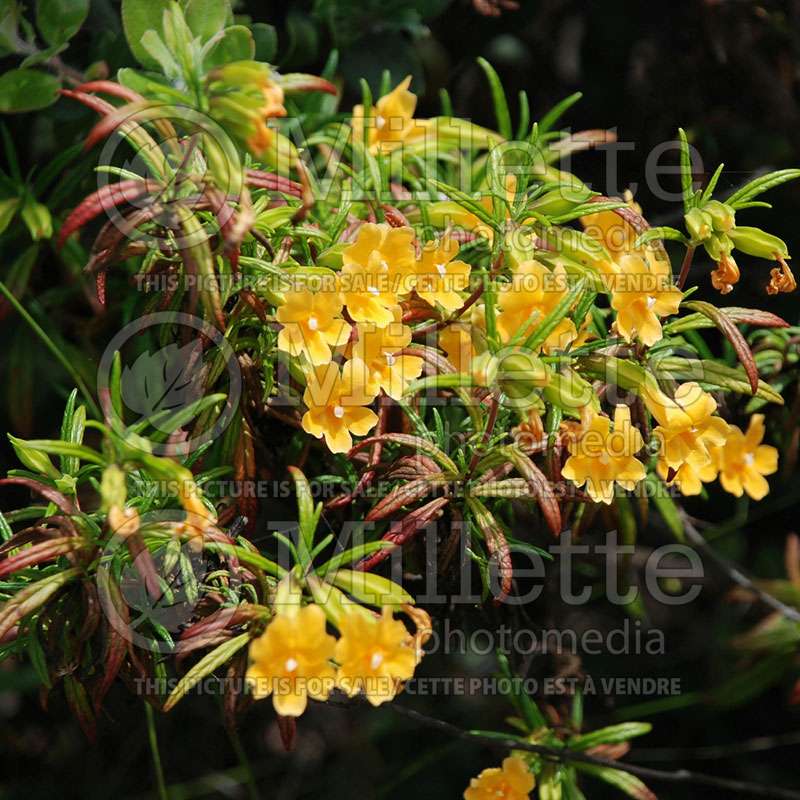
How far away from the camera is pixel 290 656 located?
2.82 feet

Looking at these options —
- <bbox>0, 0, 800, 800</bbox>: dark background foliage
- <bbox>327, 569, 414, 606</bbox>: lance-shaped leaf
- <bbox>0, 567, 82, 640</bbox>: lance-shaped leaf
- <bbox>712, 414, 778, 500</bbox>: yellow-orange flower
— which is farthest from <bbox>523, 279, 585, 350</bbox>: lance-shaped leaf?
<bbox>0, 0, 800, 800</bbox>: dark background foliage

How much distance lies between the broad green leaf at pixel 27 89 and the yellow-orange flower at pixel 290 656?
34.2 inches

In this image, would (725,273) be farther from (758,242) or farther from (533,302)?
(533,302)

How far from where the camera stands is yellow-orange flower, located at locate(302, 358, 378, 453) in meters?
1.01

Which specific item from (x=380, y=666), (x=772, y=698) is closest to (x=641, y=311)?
(x=380, y=666)

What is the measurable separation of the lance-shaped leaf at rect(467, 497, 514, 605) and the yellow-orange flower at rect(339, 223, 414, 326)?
26cm

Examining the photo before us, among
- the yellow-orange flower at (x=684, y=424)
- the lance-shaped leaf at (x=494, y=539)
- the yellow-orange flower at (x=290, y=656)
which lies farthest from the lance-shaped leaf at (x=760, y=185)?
the yellow-orange flower at (x=290, y=656)

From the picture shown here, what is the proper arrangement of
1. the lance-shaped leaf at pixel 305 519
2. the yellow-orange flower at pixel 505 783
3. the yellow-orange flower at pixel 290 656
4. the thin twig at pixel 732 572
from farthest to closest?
the thin twig at pixel 732 572
the yellow-orange flower at pixel 505 783
the lance-shaped leaf at pixel 305 519
the yellow-orange flower at pixel 290 656

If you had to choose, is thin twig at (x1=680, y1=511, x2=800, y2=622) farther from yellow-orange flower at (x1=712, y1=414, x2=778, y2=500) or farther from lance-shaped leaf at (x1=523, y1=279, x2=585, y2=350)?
lance-shaped leaf at (x1=523, y1=279, x2=585, y2=350)

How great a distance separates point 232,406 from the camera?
1096mm

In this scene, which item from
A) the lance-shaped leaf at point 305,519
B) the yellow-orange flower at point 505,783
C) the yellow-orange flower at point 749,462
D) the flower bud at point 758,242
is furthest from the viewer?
the yellow-orange flower at point 749,462

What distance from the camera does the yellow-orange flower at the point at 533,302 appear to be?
99 centimetres

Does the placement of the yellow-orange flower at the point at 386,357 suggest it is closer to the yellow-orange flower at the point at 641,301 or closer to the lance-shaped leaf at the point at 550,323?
the lance-shaped leaf at the point at 550,323

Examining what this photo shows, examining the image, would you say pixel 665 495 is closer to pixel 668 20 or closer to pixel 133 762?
pixel 668 20
